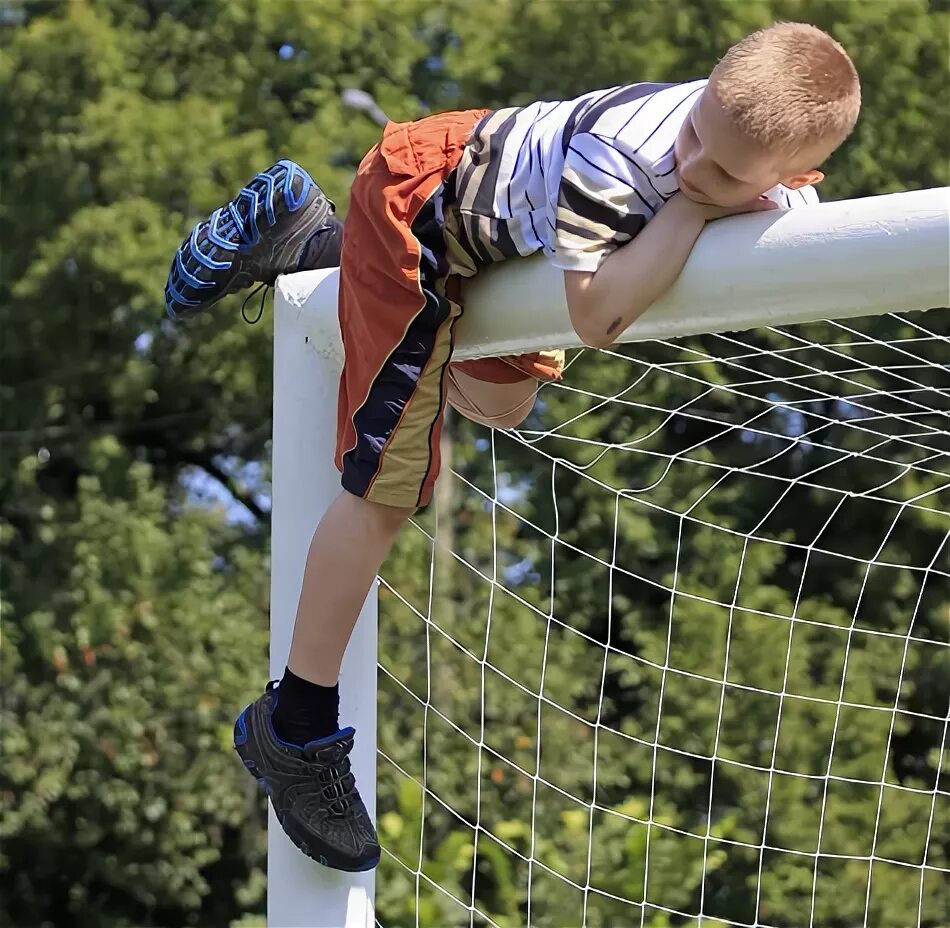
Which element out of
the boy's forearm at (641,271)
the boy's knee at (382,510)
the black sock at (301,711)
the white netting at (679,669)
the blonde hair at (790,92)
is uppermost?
the blonde hair at (790,92)

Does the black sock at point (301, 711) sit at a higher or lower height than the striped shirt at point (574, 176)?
lower

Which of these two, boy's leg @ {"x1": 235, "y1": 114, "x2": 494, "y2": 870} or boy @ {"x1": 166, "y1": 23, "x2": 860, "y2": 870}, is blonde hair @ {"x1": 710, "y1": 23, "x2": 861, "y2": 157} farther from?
boy's leg @ {"x1": 235, "y1": 114, "x2": 494, "y2": 870}

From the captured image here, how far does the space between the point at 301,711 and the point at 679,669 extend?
3.35m

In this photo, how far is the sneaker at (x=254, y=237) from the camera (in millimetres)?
1543

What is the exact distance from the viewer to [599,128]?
119cm

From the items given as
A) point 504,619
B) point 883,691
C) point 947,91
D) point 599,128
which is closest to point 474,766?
point 504,619

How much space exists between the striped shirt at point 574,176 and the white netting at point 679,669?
2707 mm

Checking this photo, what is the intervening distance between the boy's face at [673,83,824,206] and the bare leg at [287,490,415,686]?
416 millimetres

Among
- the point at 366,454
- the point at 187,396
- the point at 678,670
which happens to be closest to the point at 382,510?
the point at 366,454

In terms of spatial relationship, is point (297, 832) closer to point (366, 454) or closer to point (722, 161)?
point (366, 454)

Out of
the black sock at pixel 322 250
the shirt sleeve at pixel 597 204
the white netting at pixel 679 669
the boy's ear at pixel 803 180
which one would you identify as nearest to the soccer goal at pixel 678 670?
the white netting at pixel 679 669

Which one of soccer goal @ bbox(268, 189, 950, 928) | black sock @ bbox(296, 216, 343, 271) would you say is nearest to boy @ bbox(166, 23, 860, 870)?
black sock @ bbox(296, 216, 343, 271)

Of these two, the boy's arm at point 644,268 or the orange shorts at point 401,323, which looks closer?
the boy's arm at point 644,268

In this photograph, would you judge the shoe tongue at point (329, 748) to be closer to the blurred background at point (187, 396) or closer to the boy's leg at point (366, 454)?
the boy's leg at point (366, 454)
